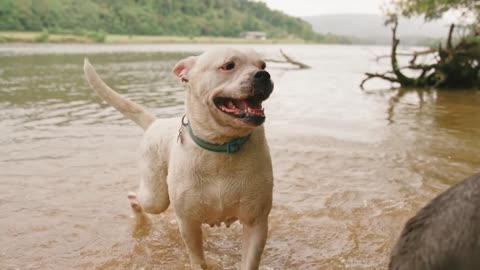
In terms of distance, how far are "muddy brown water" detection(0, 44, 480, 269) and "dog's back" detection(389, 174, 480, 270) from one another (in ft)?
7.70

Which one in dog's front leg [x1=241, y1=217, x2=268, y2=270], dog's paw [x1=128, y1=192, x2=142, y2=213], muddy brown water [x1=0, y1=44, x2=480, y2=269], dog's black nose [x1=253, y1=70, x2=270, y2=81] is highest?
dog's black nose [x1=253, y1=70, x2=270, y2=81]

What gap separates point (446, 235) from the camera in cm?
203

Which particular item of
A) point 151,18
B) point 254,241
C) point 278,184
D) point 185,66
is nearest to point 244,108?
point 185,66

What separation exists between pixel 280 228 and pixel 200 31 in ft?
430

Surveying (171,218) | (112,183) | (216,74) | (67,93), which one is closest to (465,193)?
(216,74)

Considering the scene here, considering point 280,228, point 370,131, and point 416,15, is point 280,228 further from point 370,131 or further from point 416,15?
point 416,15

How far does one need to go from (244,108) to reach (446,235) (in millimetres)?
1663

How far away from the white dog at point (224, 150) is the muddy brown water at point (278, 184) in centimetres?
106

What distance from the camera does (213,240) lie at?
203 inches

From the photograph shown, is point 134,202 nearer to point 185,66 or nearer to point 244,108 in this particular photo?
point 185,66

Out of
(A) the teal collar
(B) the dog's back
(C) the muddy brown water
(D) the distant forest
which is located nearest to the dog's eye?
(A) the teal collar

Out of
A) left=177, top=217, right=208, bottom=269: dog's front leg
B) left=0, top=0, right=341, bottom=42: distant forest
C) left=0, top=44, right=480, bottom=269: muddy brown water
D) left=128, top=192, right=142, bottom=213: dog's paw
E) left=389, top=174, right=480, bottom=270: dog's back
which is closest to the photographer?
left=389, top=174, right=480, bottom=270: dog's back

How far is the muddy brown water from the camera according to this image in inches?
188

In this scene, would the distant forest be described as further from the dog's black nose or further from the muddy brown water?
the dog's black nose
